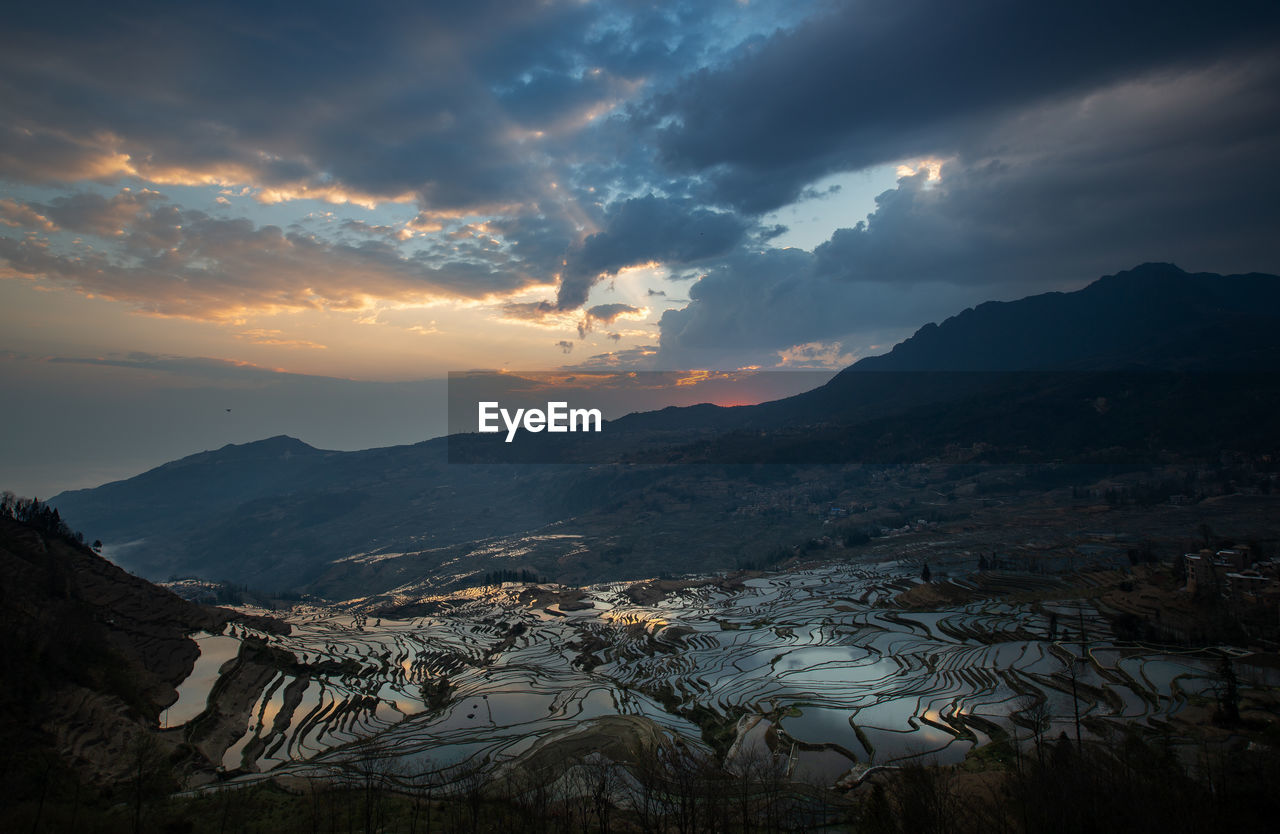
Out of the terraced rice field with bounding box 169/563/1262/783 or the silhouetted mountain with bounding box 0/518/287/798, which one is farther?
the terraced rice field with bounding box 169/563/1262/783

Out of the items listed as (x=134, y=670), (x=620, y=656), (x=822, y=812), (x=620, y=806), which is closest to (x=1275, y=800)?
(x=822, y=812)

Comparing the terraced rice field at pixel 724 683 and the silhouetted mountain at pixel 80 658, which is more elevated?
the silhouetted mountain at pixel 80 658

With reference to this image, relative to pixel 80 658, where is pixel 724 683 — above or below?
below

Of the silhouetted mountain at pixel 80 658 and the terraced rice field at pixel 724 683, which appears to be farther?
the terraced rice field at pixel 724 683

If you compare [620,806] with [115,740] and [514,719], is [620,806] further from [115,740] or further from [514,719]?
[115,740]

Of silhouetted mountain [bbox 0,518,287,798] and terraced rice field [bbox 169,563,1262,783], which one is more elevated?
silhouetted mountain [bbox 0,518,287,798]

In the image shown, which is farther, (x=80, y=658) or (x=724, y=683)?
(x=724, y=683)

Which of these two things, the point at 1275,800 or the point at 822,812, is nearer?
the point at 1275,800

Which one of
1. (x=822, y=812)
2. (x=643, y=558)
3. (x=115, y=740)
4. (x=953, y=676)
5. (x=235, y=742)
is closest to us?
(x=822, y=812)
